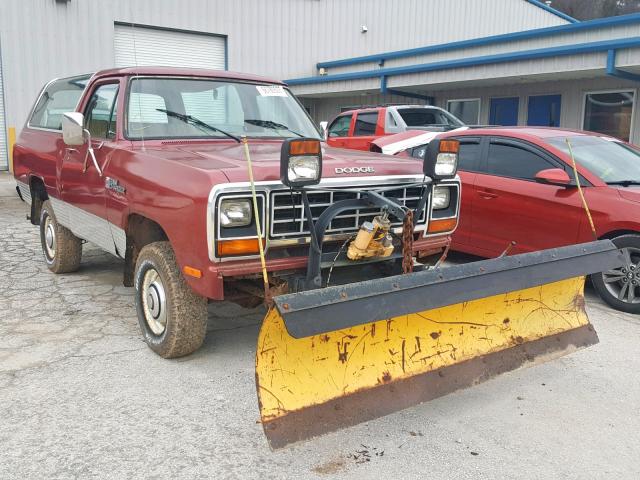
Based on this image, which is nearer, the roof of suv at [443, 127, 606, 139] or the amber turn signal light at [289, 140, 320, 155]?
the amber turn signal light at [289, 140, 320, 155]

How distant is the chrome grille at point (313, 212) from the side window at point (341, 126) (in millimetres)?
8880

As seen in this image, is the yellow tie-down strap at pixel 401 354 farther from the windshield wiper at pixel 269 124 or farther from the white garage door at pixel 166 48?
the white garage door at pixel 166 48

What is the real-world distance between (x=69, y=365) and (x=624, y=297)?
14.8ft

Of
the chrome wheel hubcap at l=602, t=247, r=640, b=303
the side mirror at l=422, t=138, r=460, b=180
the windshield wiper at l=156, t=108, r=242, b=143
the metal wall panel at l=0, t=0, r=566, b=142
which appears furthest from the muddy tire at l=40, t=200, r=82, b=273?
the metal wall panel at l=0, t=0, r=566, b=142

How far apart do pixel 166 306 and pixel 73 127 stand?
5.50 ft

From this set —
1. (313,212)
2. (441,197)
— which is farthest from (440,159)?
(313,212)

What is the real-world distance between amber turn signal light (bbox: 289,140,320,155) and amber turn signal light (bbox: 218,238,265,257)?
0.56m

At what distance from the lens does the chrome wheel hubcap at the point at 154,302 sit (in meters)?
4.01

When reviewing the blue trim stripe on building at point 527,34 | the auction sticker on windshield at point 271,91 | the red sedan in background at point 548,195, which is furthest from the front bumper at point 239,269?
the blue trim stripe on building at point 527,34

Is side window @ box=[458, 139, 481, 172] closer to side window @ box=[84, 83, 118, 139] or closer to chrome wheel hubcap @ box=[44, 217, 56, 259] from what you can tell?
side window @ box=[84, 83, 118, 139]

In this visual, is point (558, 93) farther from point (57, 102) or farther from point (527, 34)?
point (57, 102)

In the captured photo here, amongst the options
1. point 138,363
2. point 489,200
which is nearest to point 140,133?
point 138,363

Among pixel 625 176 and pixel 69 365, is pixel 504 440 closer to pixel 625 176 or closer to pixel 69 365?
pixel 69 365

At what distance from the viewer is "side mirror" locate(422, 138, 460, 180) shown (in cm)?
385
